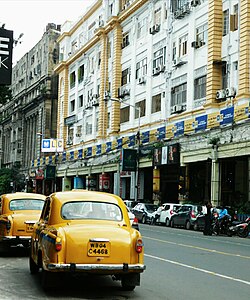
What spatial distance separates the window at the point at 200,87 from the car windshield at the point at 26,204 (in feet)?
92.1

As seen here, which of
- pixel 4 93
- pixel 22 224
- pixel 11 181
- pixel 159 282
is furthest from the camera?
pixel 11 181

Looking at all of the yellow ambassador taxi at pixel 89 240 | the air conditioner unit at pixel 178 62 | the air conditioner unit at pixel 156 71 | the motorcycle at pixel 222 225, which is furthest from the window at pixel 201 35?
the yellow ambassador taxi at pixel 89 240

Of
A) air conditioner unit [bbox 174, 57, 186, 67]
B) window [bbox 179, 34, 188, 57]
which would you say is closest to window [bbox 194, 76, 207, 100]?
air conditioner unit [bbox 174, 57, 186, 67]

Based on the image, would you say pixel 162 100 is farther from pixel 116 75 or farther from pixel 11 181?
pixel 11 181

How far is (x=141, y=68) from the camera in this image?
53906mm

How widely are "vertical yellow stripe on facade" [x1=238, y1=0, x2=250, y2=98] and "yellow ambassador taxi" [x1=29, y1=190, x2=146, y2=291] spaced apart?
27.8 m

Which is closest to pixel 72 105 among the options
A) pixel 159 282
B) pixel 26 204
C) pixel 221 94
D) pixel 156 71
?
pixel 156 71

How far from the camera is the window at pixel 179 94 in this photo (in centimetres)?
4581

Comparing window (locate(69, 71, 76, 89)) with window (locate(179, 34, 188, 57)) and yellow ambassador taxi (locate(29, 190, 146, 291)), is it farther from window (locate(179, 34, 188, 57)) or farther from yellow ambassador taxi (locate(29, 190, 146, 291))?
yellow ambassador taxi (locate(29, 190, 146, 291))

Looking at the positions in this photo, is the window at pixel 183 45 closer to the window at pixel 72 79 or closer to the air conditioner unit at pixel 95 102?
the air conditioner unit at pixel 95 102

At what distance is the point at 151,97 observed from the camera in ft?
169

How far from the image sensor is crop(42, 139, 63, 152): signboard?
240 feet

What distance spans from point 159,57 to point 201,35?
6.90m

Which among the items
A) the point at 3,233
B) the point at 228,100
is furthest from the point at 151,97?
the point at 3,233
